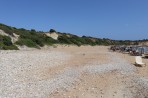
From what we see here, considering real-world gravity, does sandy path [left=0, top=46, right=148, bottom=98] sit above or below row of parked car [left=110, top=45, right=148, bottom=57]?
below

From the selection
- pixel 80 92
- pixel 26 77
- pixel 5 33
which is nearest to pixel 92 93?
pixel 80 92

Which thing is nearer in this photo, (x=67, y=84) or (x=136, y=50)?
(x=67, y=84)

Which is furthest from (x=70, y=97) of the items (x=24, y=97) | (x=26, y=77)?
(x=26, y=77)

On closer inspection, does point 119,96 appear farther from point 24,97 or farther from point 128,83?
point 24,97

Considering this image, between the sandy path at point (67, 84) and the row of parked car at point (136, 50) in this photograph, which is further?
the row of parked car at point (136, 50)

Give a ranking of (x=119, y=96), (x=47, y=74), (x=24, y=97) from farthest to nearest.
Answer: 1. (x=47, y=74)
2. (x=119, y=96)
3. (x=24, y=97)

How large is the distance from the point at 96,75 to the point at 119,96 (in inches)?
200

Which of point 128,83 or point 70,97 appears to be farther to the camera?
point 128,83

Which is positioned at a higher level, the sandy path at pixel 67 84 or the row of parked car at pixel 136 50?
the row of parked car at pixel 136 50

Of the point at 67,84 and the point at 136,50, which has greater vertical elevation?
the point at 136,50

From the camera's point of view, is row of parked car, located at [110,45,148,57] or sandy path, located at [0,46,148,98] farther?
row of parked car, located at [110,45,148,57]

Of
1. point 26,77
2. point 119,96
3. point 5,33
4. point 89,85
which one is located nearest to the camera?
point 119,96

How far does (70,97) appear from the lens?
12.1 metres

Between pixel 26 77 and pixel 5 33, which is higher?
pixel 5 33
